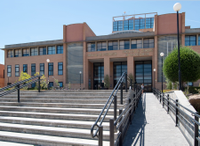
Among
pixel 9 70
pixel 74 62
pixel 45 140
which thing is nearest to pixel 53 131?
pixel 45 140

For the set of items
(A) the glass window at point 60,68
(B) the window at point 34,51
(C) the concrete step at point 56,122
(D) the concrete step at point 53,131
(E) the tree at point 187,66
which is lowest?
(D) the concrete step at point 53,131

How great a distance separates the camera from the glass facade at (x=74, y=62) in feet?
112

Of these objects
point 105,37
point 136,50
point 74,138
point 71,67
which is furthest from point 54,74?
point 74,138

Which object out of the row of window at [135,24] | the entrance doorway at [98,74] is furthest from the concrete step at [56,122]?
the row of window at [135,24]

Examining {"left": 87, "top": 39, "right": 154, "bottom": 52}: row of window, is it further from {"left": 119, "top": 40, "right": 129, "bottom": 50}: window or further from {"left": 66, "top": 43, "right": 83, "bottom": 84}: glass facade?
{"left": 66, "top": 43, "right": 83, "bottom": 84}: glass facade

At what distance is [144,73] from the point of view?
35.8 meters

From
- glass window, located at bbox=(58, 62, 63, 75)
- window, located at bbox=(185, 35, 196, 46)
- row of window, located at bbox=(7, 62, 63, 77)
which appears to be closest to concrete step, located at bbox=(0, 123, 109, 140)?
window, located at bbox=(185, 35, 196, 46)

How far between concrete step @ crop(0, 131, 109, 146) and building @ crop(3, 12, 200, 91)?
26388 millimetres

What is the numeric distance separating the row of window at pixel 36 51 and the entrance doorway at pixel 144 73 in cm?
1938

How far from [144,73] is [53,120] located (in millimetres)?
32862

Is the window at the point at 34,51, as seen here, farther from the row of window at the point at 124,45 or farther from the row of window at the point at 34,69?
the row of window at the point at 124,45

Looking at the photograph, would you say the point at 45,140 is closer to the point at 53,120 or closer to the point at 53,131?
the point at 53,131

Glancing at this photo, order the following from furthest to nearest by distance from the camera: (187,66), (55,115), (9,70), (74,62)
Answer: (9,70) → (74,62) → (187,66) → (55,115)

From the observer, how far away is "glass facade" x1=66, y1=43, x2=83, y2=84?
1345 inches
